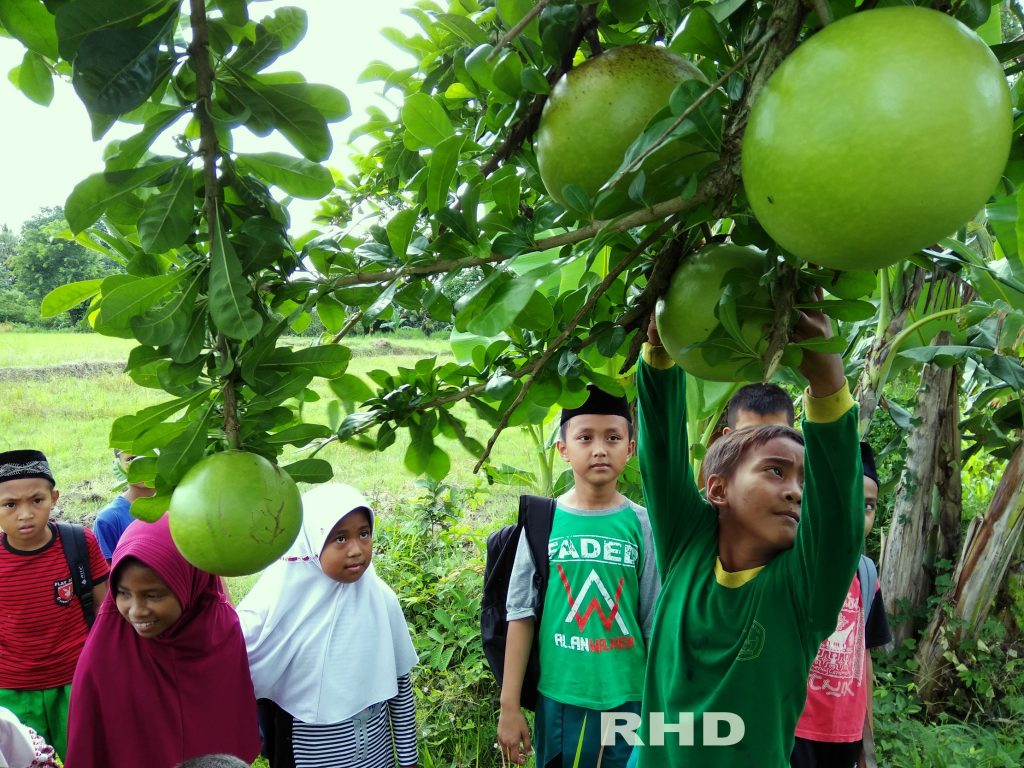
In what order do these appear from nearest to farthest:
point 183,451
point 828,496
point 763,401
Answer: point 183,451 → point 828,496 → point 763,401

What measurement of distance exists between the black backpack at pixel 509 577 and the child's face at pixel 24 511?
1525 mm

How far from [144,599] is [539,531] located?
1087 millimetres

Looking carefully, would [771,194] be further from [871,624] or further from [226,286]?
[871,624]

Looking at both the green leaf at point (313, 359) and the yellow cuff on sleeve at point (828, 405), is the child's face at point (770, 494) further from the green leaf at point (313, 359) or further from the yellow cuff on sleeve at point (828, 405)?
the green leaf at point (313, 359)

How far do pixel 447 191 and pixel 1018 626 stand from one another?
11.9 feet

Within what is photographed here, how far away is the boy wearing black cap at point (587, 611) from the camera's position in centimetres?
209

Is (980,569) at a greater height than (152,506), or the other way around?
(152,506)

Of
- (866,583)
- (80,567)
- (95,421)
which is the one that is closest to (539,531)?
(866,583)

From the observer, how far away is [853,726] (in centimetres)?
193

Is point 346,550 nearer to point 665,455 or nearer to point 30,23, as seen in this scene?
point 665,455

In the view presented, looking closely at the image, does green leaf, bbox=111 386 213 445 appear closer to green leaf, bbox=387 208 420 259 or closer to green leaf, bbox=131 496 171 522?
green leaf, bbox=131 496 171 522

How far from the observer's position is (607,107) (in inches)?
22.8

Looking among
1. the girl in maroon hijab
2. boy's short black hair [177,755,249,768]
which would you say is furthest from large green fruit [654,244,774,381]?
the girl in maroon hijab

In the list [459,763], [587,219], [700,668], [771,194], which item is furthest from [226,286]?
[459,763]
